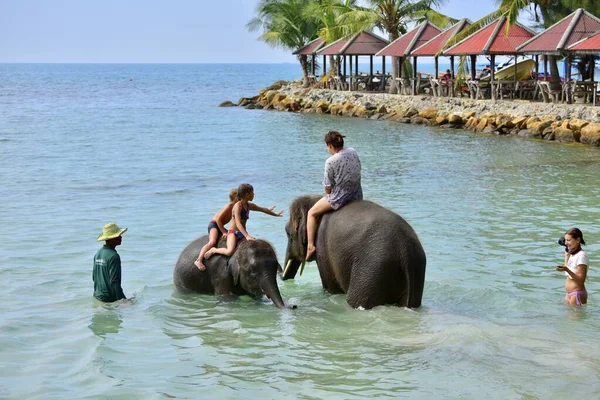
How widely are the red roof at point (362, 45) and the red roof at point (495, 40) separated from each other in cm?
953

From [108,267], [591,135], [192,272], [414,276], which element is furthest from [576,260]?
[591,135]

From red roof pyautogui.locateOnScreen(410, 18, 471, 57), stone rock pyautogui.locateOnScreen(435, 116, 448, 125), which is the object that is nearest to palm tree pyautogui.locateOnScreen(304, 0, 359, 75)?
red roof pyautogui.locateOnScreen(410, 18, 471, 57)

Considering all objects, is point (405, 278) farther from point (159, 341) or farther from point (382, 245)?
point (159, 341)

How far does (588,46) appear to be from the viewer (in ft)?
85.8

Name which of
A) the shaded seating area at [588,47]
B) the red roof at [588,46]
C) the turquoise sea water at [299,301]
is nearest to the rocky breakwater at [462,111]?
the shaded seating area at [588,47]

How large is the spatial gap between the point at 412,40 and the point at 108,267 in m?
30.9

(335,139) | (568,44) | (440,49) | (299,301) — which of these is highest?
(440,49)

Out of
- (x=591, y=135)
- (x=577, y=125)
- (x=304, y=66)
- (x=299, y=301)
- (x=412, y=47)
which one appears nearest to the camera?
(x=299, y=301)

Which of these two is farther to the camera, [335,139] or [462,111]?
[462,111]

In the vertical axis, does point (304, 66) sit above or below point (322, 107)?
above

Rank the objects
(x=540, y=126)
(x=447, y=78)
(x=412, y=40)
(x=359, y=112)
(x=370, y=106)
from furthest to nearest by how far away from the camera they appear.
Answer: (x=370, y=106), (x=359, y=112), (x=447, y=78), (x=412, y=40), (x=540, y=126)

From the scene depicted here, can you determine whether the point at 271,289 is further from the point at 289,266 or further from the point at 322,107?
the point at 322,107

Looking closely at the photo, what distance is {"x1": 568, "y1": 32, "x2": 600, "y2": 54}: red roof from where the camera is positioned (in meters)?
25.9

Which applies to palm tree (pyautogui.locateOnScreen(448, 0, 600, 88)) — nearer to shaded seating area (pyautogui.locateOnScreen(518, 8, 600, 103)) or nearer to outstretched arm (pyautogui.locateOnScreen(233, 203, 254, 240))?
shaded seating area (pyautogui.locateOnScreen(518, 8, 600, 103))
